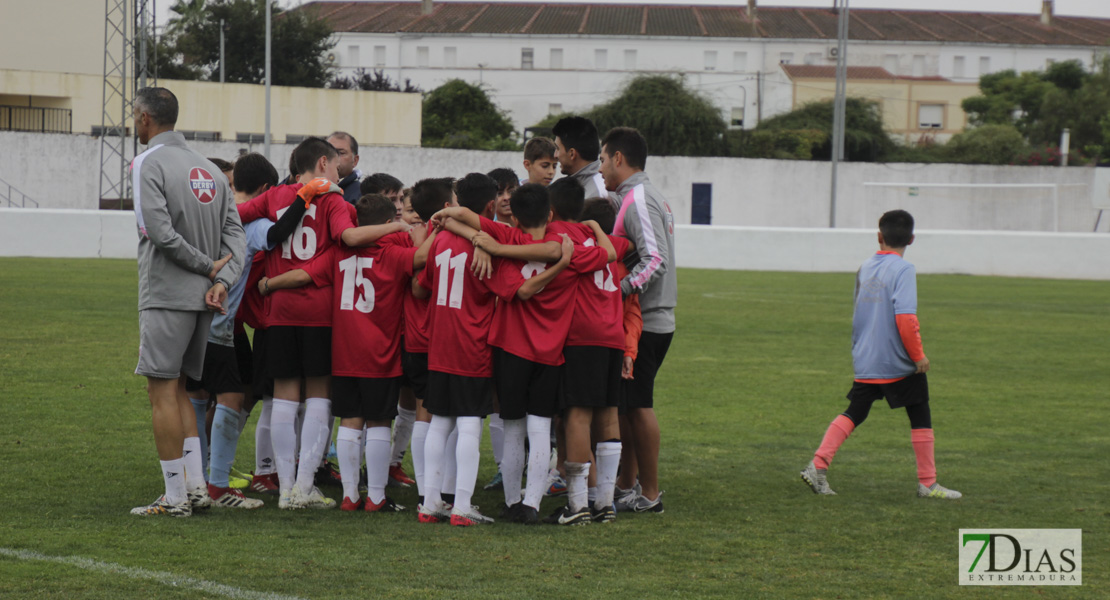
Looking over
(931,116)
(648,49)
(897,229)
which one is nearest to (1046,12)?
(931,116)

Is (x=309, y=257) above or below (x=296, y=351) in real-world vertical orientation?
above

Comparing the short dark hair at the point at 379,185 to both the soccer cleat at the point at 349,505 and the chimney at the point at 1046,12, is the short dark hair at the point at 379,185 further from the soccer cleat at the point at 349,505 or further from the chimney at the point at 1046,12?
the chimney at the point at 1046,12

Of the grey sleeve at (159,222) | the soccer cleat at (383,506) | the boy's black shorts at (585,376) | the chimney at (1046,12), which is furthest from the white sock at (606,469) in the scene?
the chimney at (1046,12)

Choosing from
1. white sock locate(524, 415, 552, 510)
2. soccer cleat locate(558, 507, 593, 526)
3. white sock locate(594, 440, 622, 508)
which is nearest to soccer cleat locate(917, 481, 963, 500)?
white sock locate(594, 440, 622, 508)

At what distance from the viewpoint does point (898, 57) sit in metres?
82.8

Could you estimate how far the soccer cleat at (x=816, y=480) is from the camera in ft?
21.1

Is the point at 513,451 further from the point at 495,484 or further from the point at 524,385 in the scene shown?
the point at 495,484

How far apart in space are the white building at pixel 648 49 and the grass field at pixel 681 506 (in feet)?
227

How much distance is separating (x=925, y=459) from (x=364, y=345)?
3311mm

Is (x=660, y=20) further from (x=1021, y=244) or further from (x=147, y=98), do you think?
(x=147, y=98)

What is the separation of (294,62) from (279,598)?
62737mm

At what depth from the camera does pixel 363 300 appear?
563cm

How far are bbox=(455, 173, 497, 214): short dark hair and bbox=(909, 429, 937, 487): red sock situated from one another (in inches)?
114

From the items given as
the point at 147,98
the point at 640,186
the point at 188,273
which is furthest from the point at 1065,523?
the point at 147,98
